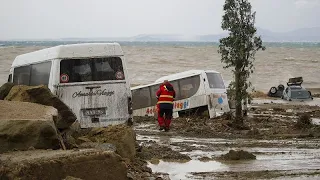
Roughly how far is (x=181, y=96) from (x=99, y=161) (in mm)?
14837

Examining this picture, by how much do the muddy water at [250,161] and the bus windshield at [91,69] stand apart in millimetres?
2087

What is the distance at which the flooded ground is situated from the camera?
9109mm

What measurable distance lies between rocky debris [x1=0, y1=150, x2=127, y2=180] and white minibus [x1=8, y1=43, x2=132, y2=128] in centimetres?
557

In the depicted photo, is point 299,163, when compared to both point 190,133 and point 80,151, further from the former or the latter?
point 190,133

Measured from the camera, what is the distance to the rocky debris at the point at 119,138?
31.7ft

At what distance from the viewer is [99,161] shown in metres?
6.79

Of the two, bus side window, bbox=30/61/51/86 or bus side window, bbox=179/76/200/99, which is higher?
bus side window, bbox=30/61/51/86

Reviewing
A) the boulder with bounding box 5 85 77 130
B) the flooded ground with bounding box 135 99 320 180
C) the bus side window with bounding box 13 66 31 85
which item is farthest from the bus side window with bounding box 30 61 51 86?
the flooded ground with bounding box 135 99 320 180

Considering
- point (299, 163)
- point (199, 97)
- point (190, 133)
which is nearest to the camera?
point (299, 163)

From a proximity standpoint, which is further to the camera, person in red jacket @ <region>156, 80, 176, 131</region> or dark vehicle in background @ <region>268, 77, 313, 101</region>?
dark vehicle in background @ <region>268, 77, 313, 101</region>

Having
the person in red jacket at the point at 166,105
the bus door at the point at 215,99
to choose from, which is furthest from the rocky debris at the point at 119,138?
the bus door at the point at 215,99

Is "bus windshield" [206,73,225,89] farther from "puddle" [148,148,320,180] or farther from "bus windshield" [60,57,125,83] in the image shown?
→ "puddle" [148,148,320,180]

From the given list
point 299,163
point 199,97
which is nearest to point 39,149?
point 299,163

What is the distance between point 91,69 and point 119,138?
131 inches
